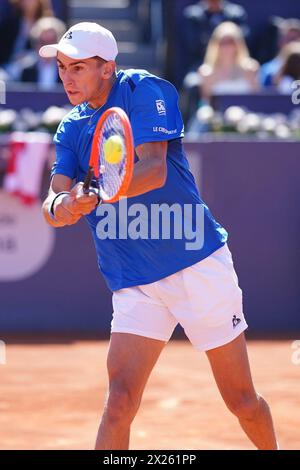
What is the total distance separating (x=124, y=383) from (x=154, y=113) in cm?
98

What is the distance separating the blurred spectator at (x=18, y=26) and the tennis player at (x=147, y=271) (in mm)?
7103

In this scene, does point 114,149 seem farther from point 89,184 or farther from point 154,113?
point 154,113

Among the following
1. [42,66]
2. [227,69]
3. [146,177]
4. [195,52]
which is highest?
[195,52]

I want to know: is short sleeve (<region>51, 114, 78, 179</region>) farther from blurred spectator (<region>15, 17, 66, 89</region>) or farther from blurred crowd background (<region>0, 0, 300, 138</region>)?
blurred spectator (<region>15, 17, 66, 89</region>)

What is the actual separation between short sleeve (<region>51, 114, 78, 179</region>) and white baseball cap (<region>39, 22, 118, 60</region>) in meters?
0.31

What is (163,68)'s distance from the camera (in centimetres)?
1210

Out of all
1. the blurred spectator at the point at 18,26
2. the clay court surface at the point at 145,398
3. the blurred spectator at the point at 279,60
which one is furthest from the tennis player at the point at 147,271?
the blurred spectator at the point at 18,26

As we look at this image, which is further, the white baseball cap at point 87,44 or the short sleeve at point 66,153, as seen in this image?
the short sleeve at point 66,153

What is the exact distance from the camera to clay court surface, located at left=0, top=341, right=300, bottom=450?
17.8 ft

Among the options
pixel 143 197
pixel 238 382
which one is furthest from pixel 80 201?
pixel 238 382

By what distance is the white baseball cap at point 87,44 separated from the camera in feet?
12.7

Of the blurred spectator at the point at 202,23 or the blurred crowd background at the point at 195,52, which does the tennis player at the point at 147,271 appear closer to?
the blurred crowd background at the point at 195,52

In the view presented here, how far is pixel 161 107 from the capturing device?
390 centimetres
